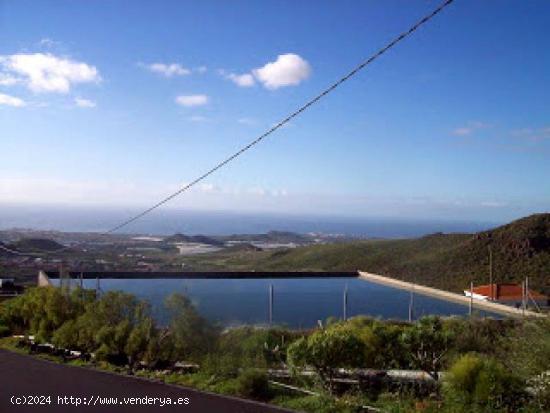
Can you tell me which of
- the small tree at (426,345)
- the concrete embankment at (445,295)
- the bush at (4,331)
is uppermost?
the small tree at (426,345)

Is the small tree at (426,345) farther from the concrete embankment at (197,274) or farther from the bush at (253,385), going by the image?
the concrete embankment at (197,274)

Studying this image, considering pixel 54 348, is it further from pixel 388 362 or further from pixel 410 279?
pixel 410 279

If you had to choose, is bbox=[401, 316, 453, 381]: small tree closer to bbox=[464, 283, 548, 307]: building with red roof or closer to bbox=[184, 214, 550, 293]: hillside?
bbox=[464, 283, 548, 307]: building with red roof

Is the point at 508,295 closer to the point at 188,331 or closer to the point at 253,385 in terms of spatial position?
the point at 188,331

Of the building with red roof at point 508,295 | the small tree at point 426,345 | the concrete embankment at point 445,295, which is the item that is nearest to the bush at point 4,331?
the small tree at point 426,345

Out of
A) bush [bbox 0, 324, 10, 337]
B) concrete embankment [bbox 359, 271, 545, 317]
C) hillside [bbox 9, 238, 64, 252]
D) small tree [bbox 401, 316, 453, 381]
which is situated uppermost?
hillside [bbox 9, 238, 64, 252]

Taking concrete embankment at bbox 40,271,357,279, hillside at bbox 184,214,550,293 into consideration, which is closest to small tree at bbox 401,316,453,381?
concrete embankment at bbox 40,271,357,279

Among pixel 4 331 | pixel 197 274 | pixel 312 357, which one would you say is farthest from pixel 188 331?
pixel 197 274
